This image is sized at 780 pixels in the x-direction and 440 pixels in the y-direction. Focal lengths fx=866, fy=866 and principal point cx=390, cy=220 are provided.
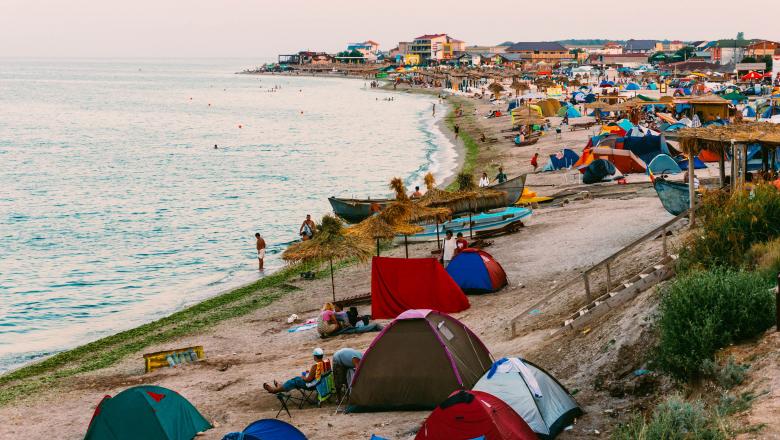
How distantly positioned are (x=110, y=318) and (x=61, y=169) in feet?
133

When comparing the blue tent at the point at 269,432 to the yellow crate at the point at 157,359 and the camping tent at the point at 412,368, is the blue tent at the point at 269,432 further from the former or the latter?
the yellow crate at the point at 157,359

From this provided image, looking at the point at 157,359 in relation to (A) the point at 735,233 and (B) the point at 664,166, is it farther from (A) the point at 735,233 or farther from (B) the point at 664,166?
(B) the point at 664,166

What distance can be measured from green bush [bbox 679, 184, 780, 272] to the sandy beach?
3.47 ft

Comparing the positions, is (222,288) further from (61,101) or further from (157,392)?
(61,101)

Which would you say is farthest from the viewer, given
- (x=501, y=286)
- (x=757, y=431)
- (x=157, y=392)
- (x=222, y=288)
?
(x=222, y=288)

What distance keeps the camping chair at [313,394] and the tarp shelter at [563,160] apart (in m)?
27.2

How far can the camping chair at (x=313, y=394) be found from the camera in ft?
42.5

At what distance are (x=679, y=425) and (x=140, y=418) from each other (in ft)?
23.7

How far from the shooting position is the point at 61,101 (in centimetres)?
14362

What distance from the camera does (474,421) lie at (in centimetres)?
952

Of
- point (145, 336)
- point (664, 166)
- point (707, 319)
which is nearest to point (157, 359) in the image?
point (145, 336)

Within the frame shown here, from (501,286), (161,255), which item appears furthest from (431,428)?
(161,255)

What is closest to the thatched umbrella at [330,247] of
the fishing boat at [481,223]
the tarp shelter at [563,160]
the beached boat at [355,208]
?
the fishing boat at [481,223]

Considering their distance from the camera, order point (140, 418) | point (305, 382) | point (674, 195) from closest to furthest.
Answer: point (140, 418) → point (305, 382) → point (674, 195)
